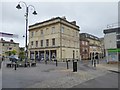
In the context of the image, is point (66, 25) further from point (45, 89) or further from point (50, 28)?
point (45, 89)

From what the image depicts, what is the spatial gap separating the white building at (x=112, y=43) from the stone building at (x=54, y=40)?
38.3 feet

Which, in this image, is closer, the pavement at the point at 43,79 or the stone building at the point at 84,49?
the pavement at the point at 43,79

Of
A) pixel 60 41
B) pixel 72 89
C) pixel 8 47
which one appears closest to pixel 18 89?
pixel 72 89

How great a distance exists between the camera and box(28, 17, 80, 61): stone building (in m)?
36.8

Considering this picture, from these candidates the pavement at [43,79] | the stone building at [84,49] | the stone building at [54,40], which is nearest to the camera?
the pavement at [43,79]

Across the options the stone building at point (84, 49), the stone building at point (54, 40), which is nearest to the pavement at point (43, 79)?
the stone building at point (54, 40)

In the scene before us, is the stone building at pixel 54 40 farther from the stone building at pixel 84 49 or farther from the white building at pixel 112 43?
the white building at pixel 112 43

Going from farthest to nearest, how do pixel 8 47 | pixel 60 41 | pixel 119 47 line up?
pixel 8 47
pixel 60 41
pixel 119 47

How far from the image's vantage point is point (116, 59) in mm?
26766

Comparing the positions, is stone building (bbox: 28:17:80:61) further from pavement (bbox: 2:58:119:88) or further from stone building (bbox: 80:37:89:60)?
pavement (bbox: 2:58:119:88)

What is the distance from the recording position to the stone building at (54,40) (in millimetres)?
36844

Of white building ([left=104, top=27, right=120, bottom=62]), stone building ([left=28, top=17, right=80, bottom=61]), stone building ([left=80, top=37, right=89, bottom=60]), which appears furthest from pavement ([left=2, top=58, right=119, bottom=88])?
stone building ([left=80, top=37, right=89, bottom=60])

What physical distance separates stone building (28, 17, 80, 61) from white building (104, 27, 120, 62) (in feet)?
38.3

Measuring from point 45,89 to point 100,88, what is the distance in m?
2.70
